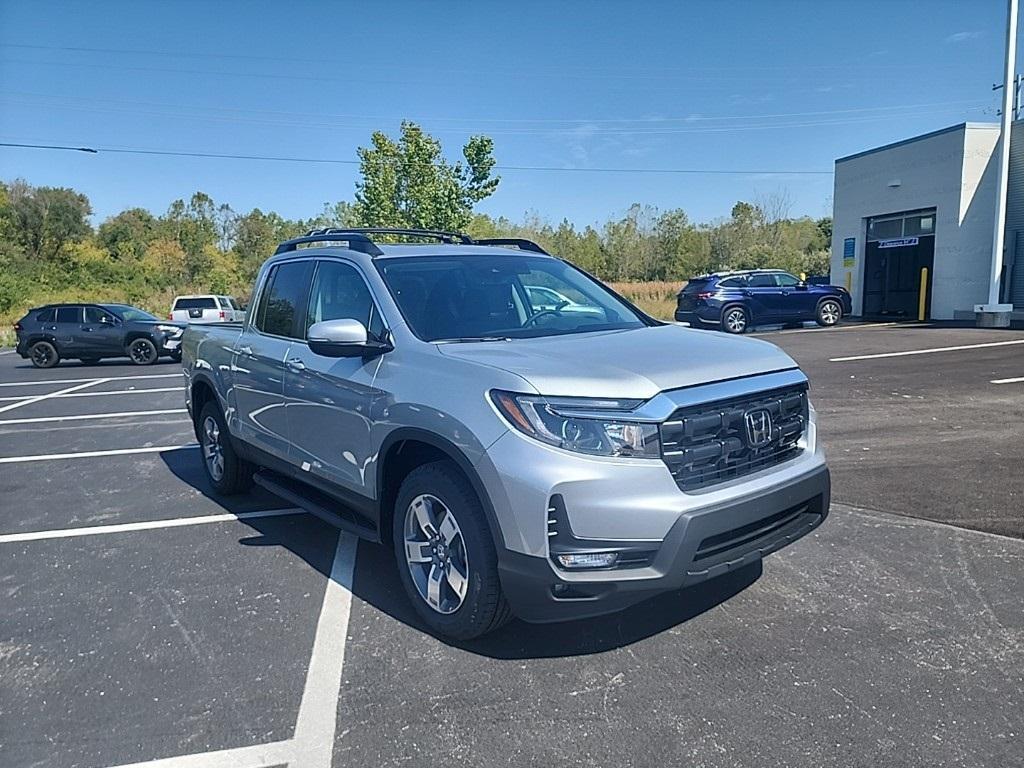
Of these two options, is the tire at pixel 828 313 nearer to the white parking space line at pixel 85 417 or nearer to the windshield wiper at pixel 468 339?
the white parking space line at pixel 85 417

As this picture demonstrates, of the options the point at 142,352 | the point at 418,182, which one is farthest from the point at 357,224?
the point at 142,352

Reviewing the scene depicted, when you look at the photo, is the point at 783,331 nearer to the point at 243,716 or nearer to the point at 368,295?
the point at 368,295

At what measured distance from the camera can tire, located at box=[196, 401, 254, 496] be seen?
598cm

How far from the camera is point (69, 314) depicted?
19.3 metres

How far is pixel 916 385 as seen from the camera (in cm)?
1075

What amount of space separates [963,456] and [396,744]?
19.5ft

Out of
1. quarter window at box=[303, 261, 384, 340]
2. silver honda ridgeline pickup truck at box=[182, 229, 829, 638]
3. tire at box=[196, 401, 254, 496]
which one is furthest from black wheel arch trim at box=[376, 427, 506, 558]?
tire at box=[196, 401, 254, 496]

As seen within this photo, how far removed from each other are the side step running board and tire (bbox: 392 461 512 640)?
0.34 meters

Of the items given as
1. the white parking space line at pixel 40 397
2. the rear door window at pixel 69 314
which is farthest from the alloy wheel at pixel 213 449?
the rear door window at pixel 69 314

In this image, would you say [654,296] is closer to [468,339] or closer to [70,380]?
[70,380]

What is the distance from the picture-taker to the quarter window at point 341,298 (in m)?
4.20

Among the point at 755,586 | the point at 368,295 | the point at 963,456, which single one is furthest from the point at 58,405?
the point at 963,456

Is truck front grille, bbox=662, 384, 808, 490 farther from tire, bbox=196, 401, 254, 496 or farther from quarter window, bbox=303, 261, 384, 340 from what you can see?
tire, bbox=196, 401, 254, 496

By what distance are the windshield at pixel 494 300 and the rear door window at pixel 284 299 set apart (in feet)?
3.11
